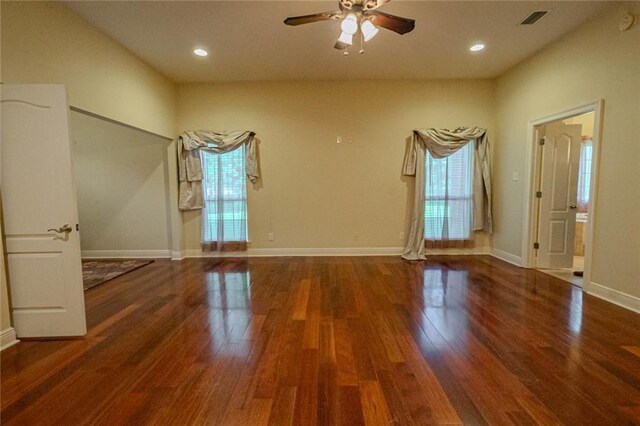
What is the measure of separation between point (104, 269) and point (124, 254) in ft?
2.55

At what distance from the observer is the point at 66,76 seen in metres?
2.80

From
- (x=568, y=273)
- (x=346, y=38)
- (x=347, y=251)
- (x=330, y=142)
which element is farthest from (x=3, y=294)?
(x=568, y=273)

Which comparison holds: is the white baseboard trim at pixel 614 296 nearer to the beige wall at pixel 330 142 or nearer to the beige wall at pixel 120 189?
the beige wall at pixel 330 142

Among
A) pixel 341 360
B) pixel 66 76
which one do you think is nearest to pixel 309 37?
pixel 66 76

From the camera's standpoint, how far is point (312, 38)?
3.47m

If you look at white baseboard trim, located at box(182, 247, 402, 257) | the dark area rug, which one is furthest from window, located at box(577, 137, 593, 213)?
the dark area rug

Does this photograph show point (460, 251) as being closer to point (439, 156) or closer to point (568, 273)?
point (568, 273)

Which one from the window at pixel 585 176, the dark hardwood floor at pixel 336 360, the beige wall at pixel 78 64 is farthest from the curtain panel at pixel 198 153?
the window at pixel 585 176

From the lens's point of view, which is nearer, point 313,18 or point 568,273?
point 313,18

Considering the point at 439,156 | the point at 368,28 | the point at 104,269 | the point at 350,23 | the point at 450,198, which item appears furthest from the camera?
the point at 450,198

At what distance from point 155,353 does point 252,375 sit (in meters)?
0.83

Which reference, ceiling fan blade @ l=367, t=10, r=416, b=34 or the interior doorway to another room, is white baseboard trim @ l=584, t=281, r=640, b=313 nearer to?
the interior doorway to another room

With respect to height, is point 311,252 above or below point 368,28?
below

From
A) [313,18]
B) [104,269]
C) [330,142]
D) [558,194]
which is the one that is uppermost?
[313,18]
